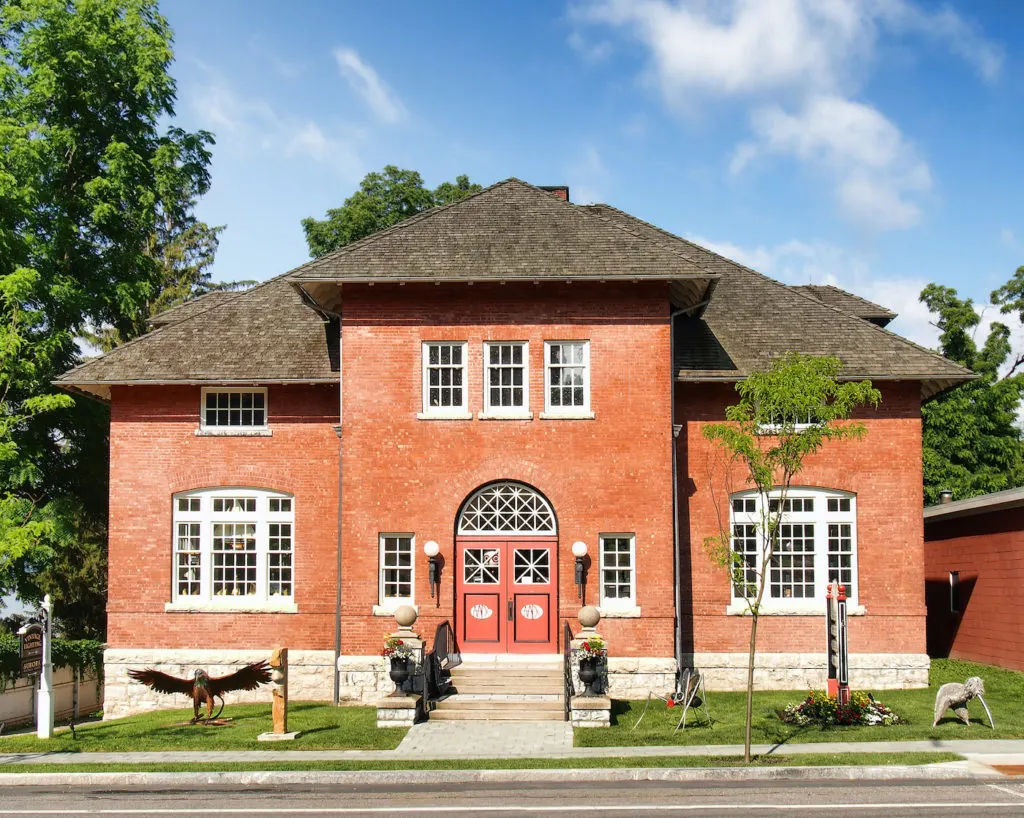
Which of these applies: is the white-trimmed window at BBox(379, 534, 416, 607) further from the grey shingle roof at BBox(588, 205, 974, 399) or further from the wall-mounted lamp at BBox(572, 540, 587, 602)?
the grey shingle roof at BBox(588, 205, 974, 399)

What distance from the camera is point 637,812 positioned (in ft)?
41.4

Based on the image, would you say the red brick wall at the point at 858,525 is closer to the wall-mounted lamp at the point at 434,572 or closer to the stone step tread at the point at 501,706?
the stone step tread at the point at 501,706

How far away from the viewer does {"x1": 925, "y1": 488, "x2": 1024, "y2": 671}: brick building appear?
2322cm

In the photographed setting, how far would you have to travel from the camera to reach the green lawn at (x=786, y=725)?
16.8 meters

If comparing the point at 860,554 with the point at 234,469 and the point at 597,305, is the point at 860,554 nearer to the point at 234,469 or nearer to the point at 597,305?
the point at 597,305

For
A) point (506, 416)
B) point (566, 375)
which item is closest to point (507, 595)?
point (506, 416)

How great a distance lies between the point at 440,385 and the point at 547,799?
1003cm

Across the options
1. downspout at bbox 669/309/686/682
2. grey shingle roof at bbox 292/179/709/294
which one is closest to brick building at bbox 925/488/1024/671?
downspout at bbox 669/309/686/682

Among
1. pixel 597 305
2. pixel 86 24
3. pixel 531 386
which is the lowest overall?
pixel 531 386

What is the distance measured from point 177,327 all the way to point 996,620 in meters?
20.3

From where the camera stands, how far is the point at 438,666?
1977 cm

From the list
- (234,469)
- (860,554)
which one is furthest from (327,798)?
(860,554)

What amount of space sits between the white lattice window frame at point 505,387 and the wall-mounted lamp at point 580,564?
2.80 m

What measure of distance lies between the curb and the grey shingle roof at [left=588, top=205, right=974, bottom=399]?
9539 millimetres
